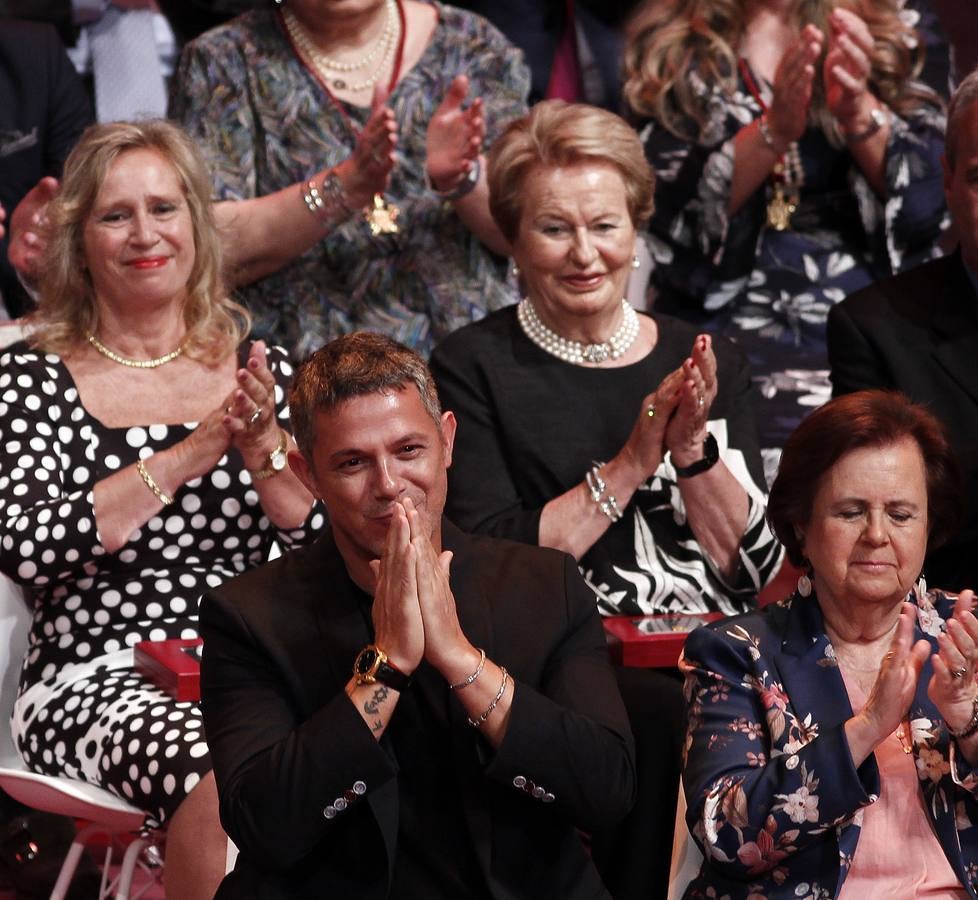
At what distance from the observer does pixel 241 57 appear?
395 centimetres

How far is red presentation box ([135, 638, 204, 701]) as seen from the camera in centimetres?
275

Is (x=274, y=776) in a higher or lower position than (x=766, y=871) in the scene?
higher

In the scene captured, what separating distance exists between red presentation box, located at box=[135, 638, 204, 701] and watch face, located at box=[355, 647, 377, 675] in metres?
0.65

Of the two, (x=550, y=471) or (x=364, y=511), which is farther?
(x=550, y=471)

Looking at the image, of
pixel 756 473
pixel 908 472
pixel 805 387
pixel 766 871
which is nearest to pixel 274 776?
pixel 766 871

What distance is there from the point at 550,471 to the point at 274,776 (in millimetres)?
1219

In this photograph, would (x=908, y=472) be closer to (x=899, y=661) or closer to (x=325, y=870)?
(x=899, y=661)

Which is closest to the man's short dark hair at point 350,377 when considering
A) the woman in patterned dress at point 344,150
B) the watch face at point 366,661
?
the watch face at point 366,661

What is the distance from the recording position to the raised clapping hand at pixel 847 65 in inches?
145

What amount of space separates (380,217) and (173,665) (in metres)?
1.45

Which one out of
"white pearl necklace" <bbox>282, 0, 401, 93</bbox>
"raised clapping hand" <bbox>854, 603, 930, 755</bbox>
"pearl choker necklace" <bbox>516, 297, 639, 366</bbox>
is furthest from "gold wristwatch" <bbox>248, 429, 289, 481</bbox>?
"raised clapping hand" <bbox>854, 603, 930, 755</bbox>

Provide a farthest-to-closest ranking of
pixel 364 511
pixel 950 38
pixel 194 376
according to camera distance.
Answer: pixel 950 38, pixel 194 376, pixel 364 511

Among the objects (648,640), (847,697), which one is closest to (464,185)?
(648,640)

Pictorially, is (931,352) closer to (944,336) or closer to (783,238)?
(944,336)
